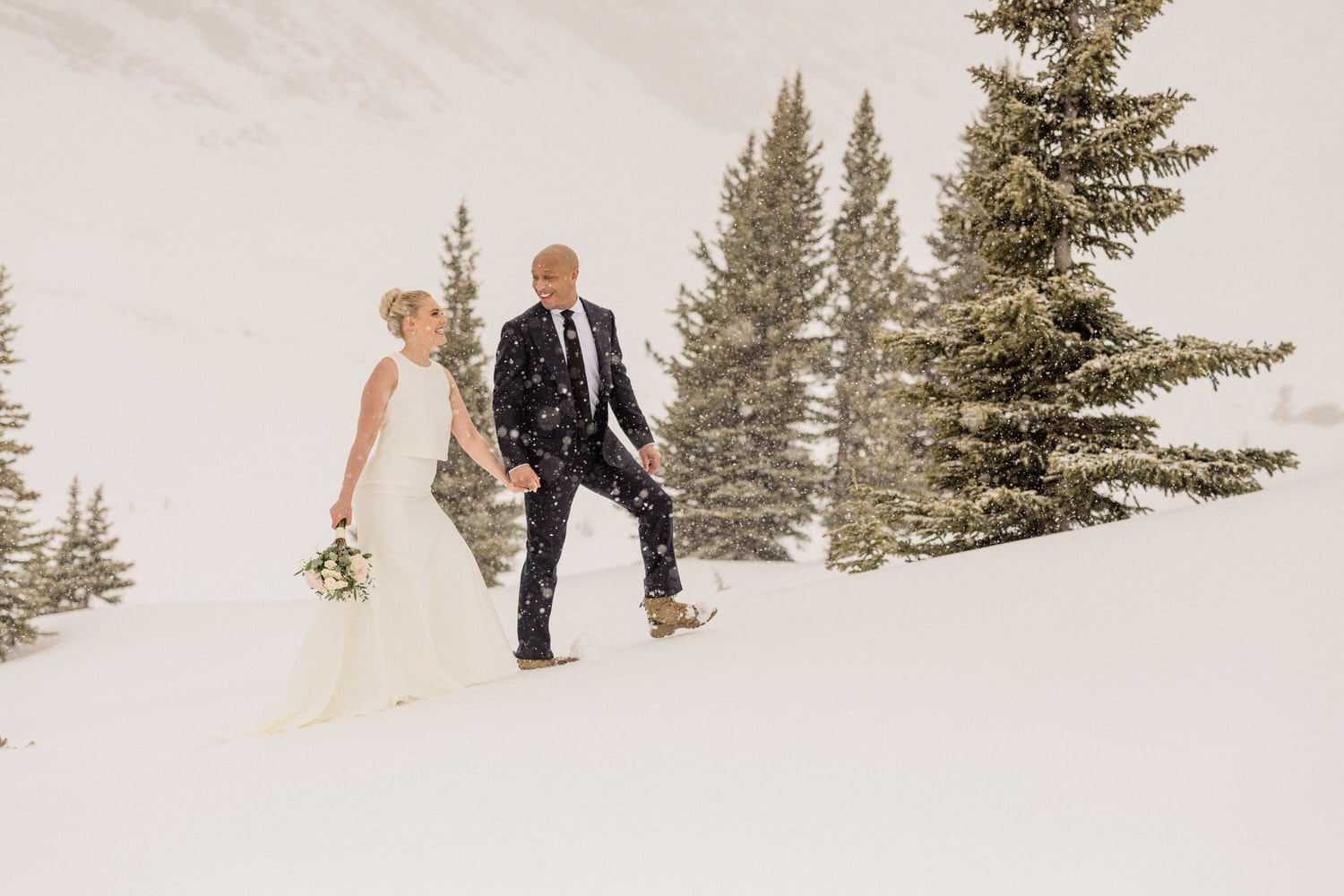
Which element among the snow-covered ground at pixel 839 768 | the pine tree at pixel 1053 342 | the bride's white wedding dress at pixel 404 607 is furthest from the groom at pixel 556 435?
the pine tree at pixel 1053 342

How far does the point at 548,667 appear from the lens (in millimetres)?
5293

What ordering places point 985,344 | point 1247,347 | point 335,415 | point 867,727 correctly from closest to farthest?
1. point 867,727
2. point 1247,347
3. point 985,344
4. point 335,415

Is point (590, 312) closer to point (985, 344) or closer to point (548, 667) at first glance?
point (548, 667)

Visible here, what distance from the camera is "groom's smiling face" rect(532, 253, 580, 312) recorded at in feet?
16.9

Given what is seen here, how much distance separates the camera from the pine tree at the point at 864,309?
2238 cm

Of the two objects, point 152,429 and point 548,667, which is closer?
point 548,667

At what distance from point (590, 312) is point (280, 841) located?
11.3 ft

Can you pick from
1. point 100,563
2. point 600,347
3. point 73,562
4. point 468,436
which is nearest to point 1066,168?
point 600,347

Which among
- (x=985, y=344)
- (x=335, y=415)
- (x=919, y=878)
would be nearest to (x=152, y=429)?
(x=335, y=415)

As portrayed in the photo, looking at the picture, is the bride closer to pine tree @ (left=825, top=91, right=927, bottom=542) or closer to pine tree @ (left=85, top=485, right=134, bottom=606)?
pine tree @ (left=825, top=91, right=927, bottom=542)

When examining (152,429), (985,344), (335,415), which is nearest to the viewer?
(985,344)

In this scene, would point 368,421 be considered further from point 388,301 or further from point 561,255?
point 561,255

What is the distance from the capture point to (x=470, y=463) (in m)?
23.6

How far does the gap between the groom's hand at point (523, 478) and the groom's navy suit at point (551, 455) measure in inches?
2.9
